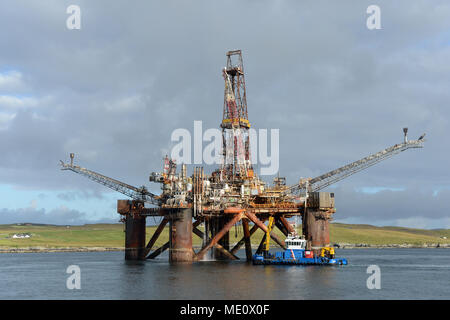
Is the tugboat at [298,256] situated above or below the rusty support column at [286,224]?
below

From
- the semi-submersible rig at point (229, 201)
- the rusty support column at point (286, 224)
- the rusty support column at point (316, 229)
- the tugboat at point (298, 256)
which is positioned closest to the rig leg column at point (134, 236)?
the semi-submersible rig at point (229, 201)

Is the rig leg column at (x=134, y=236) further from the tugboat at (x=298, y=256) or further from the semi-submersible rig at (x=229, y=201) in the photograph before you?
the tugboat at (x=298, y=256)

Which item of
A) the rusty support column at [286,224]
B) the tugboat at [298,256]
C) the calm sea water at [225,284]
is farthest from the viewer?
the rusty support column at [286,224]

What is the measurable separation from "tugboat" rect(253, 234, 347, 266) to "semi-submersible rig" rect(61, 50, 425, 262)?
114 cm

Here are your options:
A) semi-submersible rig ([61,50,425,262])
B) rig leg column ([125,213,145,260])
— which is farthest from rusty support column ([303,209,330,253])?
rig leg column ([125,213,145,260])

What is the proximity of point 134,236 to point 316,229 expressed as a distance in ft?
98.3

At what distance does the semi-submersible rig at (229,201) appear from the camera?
7400 centimetres

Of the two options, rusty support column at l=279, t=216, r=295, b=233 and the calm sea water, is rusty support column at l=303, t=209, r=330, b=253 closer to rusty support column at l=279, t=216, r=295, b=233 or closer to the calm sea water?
the calm sea water
